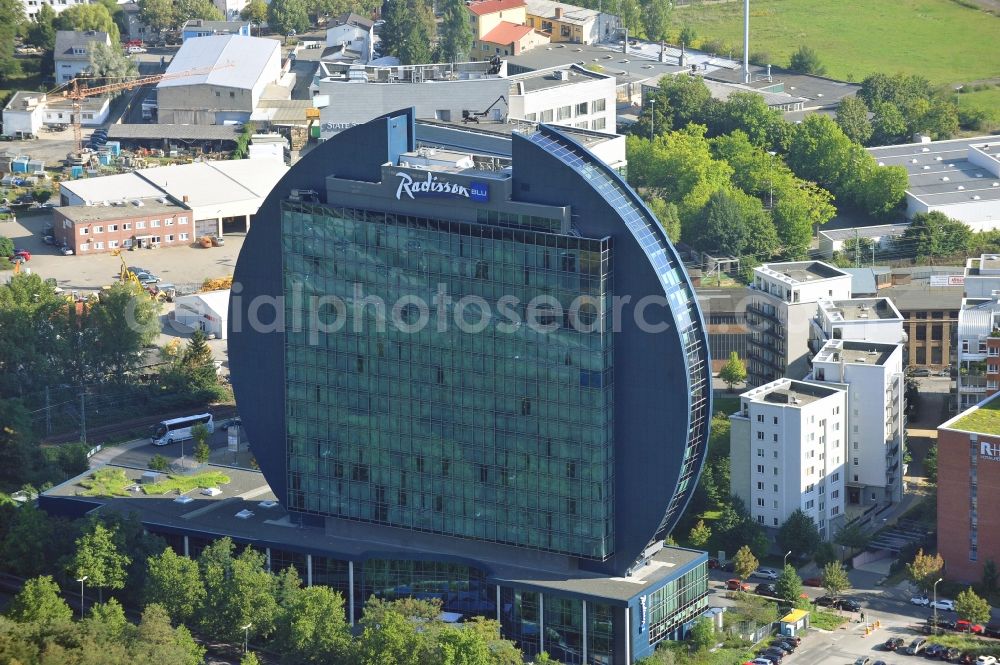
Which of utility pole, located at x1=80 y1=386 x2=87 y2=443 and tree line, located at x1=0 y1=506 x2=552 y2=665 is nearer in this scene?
tree line, located at x1=0 y1=506 x2=552 y2=665

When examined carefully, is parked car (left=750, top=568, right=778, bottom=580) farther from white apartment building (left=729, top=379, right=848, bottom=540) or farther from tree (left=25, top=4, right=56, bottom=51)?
tree (left=25, top=4, right=56, bottom=51)

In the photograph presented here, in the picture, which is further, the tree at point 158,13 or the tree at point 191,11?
the tree at point 191,11

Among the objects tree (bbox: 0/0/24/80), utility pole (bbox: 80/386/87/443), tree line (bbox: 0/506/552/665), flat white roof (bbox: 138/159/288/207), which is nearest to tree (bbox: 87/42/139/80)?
tree (bbox: 0/0/24/80)

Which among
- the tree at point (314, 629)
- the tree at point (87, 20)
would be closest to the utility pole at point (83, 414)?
the tree at point (314, 629)

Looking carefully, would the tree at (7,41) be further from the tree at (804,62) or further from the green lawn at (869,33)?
the tree at (804,62)

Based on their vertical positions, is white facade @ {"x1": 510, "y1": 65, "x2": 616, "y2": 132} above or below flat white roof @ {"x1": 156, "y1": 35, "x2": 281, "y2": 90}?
below

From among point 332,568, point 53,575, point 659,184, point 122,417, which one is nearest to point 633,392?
point 332,568

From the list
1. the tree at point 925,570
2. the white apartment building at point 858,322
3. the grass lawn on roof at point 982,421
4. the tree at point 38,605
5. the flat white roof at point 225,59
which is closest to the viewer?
the tree at point 38,605
